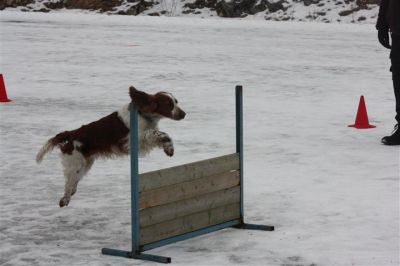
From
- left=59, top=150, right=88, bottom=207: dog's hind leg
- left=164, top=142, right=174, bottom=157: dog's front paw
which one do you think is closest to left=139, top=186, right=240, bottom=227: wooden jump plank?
left=164, top=142, right=174, bottom=157: dog's front paw

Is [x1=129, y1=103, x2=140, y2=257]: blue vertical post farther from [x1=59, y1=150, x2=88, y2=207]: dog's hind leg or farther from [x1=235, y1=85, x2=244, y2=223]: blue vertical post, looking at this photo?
[x1=59, y1=150, x2=88, y2=207]: dog's hind leg

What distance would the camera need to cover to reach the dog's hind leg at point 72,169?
644 centimetres

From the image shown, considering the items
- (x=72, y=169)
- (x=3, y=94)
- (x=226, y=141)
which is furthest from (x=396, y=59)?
(x=3, y=94)

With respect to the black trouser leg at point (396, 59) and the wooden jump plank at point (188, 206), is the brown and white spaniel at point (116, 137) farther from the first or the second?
the black trouser leg at point (396, 59)

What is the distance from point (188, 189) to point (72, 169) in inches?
56.6

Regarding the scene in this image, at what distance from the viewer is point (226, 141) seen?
9.59 metres

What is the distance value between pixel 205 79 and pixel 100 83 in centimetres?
190

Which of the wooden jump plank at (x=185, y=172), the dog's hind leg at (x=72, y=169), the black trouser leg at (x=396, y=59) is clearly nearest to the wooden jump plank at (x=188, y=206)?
the wooden jump plank at (x=185, y=172)

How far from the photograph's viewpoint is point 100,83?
14547 mm

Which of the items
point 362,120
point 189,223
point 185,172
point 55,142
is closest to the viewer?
point 185,172

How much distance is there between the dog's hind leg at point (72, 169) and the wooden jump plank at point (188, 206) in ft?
4.27

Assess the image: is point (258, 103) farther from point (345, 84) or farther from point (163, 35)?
A: point (163, 35)

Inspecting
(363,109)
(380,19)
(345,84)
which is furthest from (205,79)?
(380,19)

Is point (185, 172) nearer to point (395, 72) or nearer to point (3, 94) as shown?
point (395, 72)
